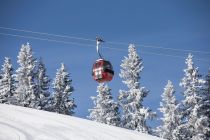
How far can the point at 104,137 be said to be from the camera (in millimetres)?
22719

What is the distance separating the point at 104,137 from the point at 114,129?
3610 mm

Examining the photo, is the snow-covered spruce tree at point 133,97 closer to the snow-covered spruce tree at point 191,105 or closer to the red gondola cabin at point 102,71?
the snow-covered spruce tree at point 191,105

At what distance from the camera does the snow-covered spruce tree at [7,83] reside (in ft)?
194

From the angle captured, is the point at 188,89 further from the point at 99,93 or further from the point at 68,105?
the point at 68,105

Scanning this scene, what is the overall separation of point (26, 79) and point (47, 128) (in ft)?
125

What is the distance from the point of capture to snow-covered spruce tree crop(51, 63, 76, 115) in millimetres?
61125

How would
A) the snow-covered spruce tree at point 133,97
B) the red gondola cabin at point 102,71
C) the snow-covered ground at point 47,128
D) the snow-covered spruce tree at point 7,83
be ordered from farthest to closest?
1. the snow-covered spruce tree at point 7,83
2. the snow-covered spruce tree at point 133,97
3. the red gondola cabin at point 102,71
4. the snow-covered ground at point 47,128

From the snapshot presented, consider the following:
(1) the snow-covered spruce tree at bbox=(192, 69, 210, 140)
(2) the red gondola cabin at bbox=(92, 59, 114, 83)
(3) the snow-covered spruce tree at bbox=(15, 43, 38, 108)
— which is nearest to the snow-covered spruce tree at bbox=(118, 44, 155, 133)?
(1) the snow-covered spruce tree at bbox=(192, 69, 210, 140)

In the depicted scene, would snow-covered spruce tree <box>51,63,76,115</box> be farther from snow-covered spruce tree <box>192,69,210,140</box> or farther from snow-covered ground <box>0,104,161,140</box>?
snow-covered ground <box>0,104,161,140</box>

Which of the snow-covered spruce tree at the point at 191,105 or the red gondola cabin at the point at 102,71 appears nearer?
the red gondola cabin at the point at 102,71

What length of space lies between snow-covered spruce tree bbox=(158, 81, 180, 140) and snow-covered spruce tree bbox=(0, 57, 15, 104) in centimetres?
1947

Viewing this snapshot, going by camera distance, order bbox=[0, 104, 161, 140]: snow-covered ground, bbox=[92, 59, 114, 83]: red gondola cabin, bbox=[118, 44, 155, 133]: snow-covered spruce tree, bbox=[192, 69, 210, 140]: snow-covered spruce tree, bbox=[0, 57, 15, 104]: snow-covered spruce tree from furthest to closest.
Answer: bbox=[0, 57, 15, 104]: snow-covered spruce tree < bbox=[118, 44, 155, 133]: snow-covered spruce tree < bbox=[192, 69, 210, 140]: snow-covered spruce tree < bbox=[92, 59, 114, 83]: red gondola cabin < bbox=[0, 104, 161, 140]: snow-covered ground

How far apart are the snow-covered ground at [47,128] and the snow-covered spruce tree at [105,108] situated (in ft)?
96.2

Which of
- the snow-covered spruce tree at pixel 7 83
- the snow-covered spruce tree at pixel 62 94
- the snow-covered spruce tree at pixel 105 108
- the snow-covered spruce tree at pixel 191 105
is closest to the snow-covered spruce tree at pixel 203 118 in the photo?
the snow-covered spruce tree at pixel 191 105
